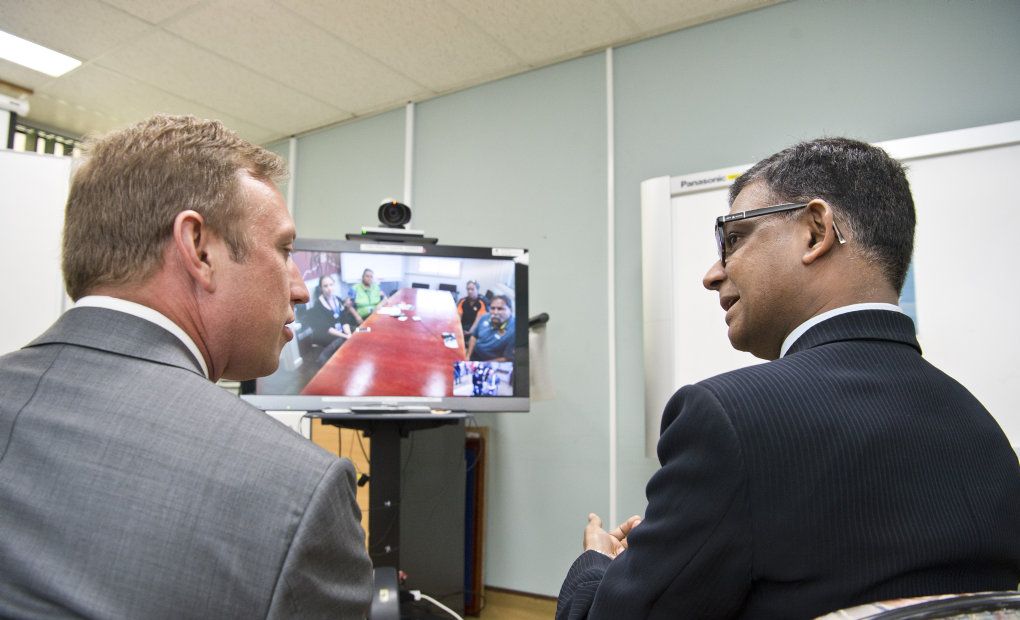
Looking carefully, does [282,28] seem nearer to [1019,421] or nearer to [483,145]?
[483,145]

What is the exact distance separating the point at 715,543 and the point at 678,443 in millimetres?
116

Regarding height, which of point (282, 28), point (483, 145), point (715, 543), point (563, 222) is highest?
point (282, 28)

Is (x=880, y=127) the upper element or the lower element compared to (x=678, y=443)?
upper

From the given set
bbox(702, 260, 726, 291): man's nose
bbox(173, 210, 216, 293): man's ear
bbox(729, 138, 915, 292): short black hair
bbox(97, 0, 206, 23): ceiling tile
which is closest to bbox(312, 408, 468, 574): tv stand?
bbox(702, 260, 726, 291): man's nose

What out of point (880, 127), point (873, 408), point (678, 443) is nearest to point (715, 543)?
point (678, 443)

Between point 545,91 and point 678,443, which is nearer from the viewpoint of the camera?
point 678,443

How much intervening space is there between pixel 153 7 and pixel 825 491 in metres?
3.27

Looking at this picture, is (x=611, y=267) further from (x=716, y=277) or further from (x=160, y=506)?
(x=160, y=506)

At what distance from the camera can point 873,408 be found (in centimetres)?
77

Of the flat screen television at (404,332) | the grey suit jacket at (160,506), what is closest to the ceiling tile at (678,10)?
the flat screen television at (404,332)

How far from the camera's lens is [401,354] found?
2.38m

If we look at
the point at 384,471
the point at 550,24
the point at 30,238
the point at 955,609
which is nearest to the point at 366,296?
the point at 384,471

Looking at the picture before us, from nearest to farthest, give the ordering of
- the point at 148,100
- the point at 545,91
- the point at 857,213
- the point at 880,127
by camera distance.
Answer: the point at 857,213 → the point at 880,127 → the point at 545,91 → the point at 148,100

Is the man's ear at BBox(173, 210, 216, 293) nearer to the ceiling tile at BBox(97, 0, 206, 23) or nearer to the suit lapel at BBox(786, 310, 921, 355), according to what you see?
the suit lapel at BBox(786, 310, 921, 355)
